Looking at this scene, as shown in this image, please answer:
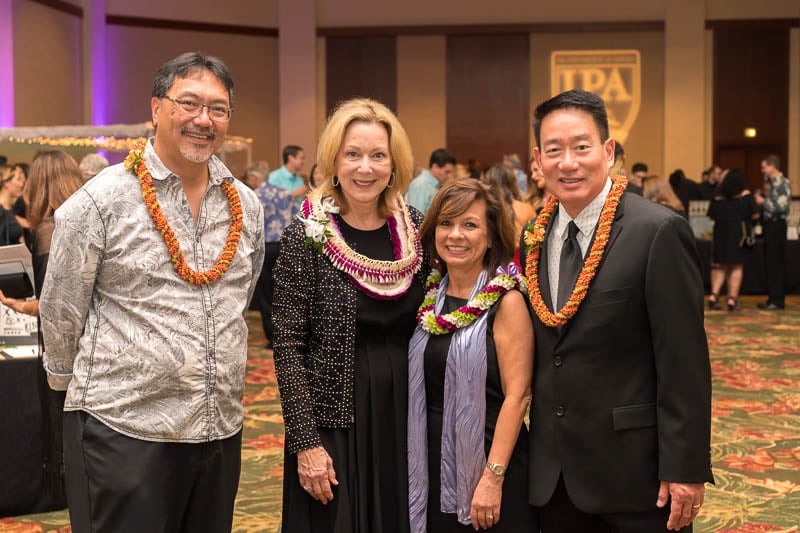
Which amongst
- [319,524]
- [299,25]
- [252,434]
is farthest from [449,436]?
[299,25]

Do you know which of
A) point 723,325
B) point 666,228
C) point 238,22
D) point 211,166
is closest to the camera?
point 666,228

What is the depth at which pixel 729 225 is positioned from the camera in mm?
10781

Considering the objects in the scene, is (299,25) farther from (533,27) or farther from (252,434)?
(252,434)

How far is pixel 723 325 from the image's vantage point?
31.4 feet

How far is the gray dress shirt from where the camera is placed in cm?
219

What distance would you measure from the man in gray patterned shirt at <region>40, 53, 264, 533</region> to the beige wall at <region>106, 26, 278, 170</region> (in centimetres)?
1388

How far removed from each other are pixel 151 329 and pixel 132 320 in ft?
0.17

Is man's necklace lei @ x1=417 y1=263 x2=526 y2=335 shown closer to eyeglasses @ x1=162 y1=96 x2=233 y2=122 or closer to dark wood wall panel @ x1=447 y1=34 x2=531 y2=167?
eyeglasses @ x1=162 y1=96 x2=233 y2=122

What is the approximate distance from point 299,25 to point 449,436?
1527cm

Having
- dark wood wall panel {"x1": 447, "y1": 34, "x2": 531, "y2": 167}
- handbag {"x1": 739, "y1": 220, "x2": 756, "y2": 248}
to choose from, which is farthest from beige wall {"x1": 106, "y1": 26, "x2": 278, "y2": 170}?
handbag {"x1": 739, "y1": 220, "x2": 756, "y2": 248}

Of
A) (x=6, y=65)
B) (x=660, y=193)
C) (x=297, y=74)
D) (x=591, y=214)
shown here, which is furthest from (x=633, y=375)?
(x=297, y=74)

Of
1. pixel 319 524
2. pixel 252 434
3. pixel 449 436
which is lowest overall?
pixel 252 434

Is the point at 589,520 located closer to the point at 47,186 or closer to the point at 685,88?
the point at 47,186

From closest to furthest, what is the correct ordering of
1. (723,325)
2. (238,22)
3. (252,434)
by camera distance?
(252,434) < (723,325) < (238,22)
